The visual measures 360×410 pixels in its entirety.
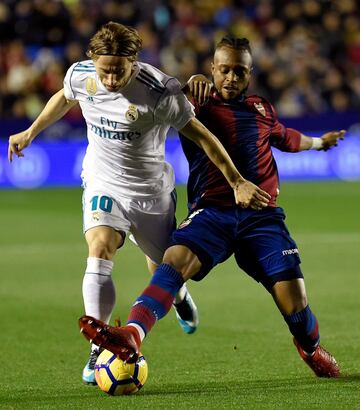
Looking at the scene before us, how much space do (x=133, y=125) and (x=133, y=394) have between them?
1.62 meters

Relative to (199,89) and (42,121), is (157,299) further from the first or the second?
(42,121)

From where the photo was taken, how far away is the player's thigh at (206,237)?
21.5 ft

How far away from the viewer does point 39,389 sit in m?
6.46

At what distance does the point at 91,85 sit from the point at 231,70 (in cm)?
86

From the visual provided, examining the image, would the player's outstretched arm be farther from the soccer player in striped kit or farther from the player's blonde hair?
the player's blonde hair

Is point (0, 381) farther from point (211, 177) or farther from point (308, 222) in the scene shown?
point (308, 222)

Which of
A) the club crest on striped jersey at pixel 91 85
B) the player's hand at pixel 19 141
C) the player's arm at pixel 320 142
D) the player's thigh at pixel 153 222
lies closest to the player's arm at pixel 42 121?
the player's hand at pixel 19 141

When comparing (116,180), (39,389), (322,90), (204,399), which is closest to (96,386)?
(39,389)

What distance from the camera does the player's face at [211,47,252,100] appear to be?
22.0ft

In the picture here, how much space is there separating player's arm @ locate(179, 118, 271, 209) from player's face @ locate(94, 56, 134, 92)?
0.46m

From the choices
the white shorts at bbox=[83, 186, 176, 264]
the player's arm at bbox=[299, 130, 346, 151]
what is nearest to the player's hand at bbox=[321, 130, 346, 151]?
the player's arm at bbox=[299, 130, 346, 151]

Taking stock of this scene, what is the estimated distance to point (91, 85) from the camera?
6863mm

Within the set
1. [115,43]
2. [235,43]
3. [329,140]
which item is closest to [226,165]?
[235,43]

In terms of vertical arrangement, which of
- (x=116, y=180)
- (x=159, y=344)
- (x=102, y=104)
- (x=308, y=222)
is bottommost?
(x=308, y=222)
